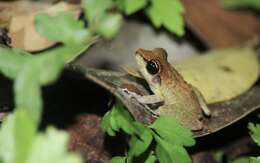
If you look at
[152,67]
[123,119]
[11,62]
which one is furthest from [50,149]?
[152,67]

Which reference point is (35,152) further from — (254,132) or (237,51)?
(237,51)

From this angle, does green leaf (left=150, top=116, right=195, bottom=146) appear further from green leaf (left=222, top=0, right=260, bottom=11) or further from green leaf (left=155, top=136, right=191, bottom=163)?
green leaf (left=222, top=0, right=260, bottom=11)

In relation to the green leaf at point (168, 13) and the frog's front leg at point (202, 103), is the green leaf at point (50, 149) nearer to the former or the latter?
the frog's front leg at point (202, 103)

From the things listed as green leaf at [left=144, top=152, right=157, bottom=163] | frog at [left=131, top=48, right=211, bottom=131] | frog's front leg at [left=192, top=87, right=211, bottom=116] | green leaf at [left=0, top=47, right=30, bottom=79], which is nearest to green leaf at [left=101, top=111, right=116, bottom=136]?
green leaf at [left=144, top=152, right=157, bottom=163]

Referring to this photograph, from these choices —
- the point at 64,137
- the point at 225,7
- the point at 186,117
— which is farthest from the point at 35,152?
the point at 225,7

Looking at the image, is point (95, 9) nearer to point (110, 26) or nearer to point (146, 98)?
point (110, 26)
